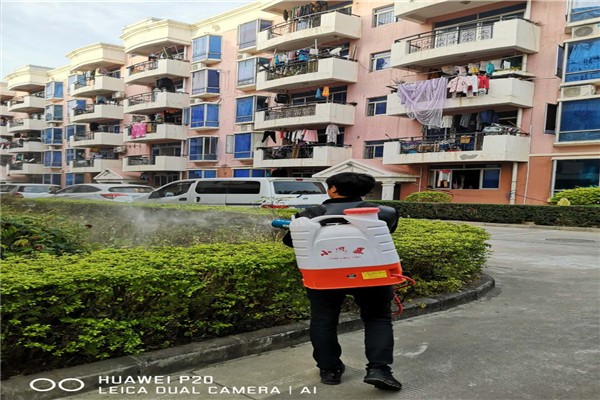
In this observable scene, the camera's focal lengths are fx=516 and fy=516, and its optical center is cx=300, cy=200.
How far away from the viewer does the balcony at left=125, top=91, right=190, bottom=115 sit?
3894 cm

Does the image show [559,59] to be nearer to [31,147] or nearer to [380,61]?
[380,61]

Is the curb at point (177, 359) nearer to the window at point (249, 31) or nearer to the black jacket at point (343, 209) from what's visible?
the black jacket at point (343, 209)

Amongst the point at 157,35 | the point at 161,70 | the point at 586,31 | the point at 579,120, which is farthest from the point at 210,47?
the point at 579,120

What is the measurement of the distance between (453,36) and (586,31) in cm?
551

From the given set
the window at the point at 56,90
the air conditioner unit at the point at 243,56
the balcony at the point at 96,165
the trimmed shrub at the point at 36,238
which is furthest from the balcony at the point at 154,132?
the trimmed shrub at the point at 36,238

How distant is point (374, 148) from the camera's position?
28.8 metres

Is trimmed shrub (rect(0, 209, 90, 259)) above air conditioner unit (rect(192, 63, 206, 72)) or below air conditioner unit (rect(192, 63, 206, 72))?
below

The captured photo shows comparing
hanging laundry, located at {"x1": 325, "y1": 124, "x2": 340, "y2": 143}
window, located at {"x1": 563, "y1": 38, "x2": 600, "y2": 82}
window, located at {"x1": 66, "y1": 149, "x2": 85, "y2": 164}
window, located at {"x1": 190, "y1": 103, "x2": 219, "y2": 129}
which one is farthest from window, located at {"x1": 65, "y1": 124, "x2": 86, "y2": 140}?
window, located at {"x1": 563, "y1": 38, "x2": 600, "y2": 82}

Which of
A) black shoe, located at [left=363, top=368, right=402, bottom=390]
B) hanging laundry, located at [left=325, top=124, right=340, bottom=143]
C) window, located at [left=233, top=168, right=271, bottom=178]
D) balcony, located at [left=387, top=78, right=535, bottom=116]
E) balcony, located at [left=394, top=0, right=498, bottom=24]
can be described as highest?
balcony, located at [left=394, top=0, right=498, bottom=24]

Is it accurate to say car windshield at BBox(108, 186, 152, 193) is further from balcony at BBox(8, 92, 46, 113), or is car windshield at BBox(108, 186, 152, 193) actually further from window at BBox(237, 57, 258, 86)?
balcony at BBox(8, 92, 46, 113)

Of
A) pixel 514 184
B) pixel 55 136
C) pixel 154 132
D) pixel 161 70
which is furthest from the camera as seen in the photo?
pixel 55 136

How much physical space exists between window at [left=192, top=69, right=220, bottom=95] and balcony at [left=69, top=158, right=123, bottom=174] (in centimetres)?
1323

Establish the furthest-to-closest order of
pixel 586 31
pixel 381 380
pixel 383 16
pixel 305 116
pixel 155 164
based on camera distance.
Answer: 1. pixel 155 164
2. pixel 305 116
3. pixel 383 16
4. pixel 586 31
5. pixel 381 380

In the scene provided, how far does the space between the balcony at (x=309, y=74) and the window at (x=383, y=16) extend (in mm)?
2583
